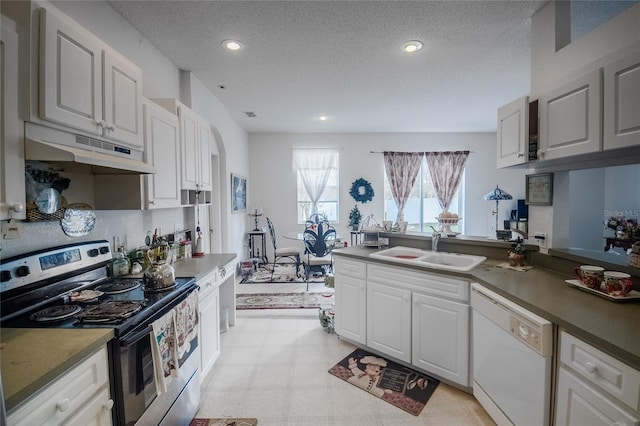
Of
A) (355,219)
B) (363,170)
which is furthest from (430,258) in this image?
(363,170)

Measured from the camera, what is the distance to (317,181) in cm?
621

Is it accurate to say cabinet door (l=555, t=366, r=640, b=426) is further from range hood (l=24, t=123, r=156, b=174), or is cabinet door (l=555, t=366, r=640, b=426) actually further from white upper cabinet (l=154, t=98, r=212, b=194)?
white upper cabinet (l=154, t=98, r=212, b=194)

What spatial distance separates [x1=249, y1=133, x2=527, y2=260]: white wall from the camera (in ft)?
20.3

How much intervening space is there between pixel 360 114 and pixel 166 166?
11.4ft

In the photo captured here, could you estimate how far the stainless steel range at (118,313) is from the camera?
121 cm

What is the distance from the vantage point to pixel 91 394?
1059 mm

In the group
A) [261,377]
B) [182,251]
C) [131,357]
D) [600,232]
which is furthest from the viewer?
[182,251]

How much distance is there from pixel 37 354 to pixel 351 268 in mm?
2057

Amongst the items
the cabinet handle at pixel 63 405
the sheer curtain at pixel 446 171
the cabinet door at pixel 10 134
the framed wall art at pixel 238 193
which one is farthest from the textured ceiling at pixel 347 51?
the cabinet handle at pixel 63 405

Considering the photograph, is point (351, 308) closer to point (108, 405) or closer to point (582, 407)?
point (582, 407)

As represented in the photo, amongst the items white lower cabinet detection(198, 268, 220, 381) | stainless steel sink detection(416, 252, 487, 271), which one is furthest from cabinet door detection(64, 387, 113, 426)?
stainless steel sink detection(416, 252, 487, 271)

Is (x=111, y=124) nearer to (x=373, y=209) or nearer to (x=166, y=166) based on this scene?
(x=166, y=166)

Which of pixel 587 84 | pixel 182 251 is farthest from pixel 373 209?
pixel 587 84

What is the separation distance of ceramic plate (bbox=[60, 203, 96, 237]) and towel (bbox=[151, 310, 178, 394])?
0.78 meters
